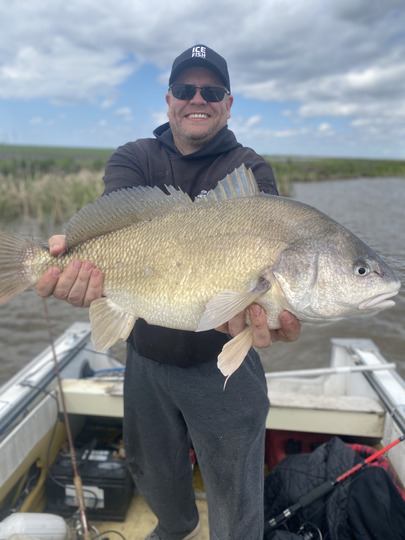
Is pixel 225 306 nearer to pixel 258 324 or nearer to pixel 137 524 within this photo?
pixel 258 324

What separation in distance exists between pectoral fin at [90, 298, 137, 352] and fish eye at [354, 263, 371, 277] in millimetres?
1230

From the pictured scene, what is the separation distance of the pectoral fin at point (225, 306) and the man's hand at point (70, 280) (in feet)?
2.33

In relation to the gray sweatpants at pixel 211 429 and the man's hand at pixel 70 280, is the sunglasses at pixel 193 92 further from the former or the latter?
the gray sweatpants at pixel 211 429

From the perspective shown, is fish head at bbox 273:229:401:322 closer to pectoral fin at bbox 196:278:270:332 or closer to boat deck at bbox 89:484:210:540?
pectoral fin at bbox 196:278:270:332

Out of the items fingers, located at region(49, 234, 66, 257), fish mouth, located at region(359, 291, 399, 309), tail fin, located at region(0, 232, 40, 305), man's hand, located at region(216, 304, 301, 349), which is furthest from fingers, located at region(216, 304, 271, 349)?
tail fin, located at region(0, 232, 40, 305)

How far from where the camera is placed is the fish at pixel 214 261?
1.88 meters

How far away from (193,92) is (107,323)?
168 cm

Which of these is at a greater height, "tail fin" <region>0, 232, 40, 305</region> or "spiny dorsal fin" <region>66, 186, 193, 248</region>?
"spiny dorsal fin" <region>66, 186, 193, 248</region>

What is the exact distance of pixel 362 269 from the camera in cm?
186

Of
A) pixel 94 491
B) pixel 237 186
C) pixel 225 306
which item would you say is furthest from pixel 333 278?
pixel 94 491

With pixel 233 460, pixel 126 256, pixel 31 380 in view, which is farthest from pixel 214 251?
pixel 31 380

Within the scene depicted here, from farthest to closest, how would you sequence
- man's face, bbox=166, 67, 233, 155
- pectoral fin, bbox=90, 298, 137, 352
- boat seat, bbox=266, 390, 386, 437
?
boat seat, bbox=266, 390, 386, 437, man's face, bbox=166, 67, 233, 155, pectoral fin, bbox=90, 298, 137, 352

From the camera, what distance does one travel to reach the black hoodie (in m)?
2.27

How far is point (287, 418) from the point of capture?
3.34 meters
